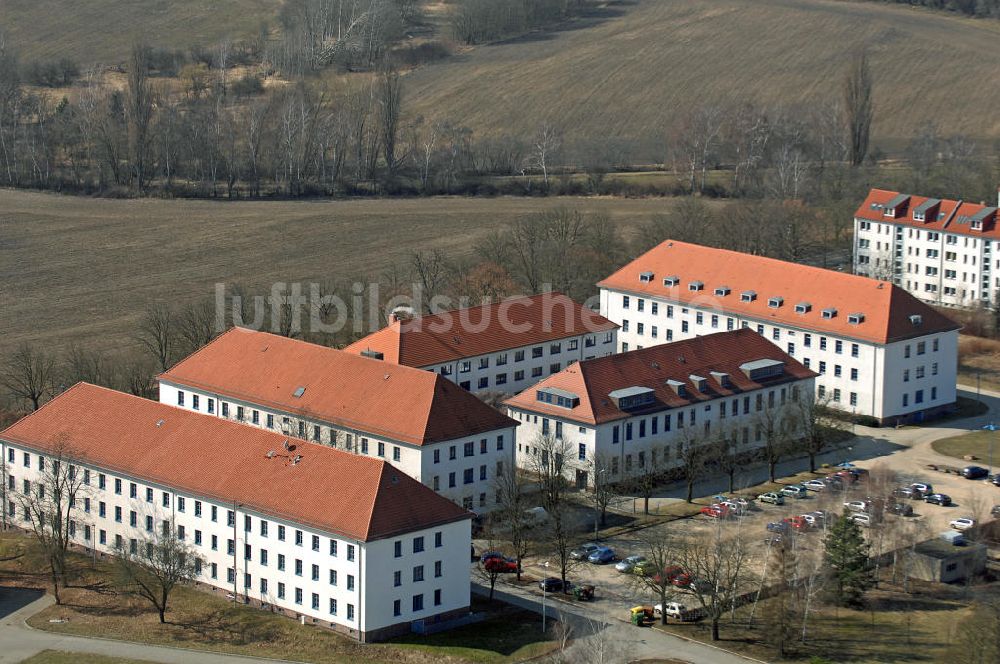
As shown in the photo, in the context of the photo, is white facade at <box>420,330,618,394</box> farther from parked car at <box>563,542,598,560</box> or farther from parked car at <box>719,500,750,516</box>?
parked car at <box>563,542,598,560</box>

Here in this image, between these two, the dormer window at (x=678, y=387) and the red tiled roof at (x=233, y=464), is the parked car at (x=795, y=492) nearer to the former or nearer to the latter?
the dormer window at (x=678, y=387)

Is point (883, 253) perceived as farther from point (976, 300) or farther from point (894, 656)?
point (894, 656)

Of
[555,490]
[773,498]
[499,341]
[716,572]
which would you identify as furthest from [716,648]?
[499,341]

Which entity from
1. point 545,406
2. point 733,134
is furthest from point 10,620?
point 733,134

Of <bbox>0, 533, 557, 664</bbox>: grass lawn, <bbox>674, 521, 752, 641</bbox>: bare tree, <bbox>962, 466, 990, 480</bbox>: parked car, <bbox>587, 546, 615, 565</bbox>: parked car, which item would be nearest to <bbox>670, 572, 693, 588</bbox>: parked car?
<bbox>674, 521, 752, 641</bbox>: bare tree

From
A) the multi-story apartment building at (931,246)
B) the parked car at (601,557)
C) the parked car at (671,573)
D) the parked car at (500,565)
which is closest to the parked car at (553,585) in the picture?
the parked car at (500,565)

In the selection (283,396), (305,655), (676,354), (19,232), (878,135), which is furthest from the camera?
(878,135)
